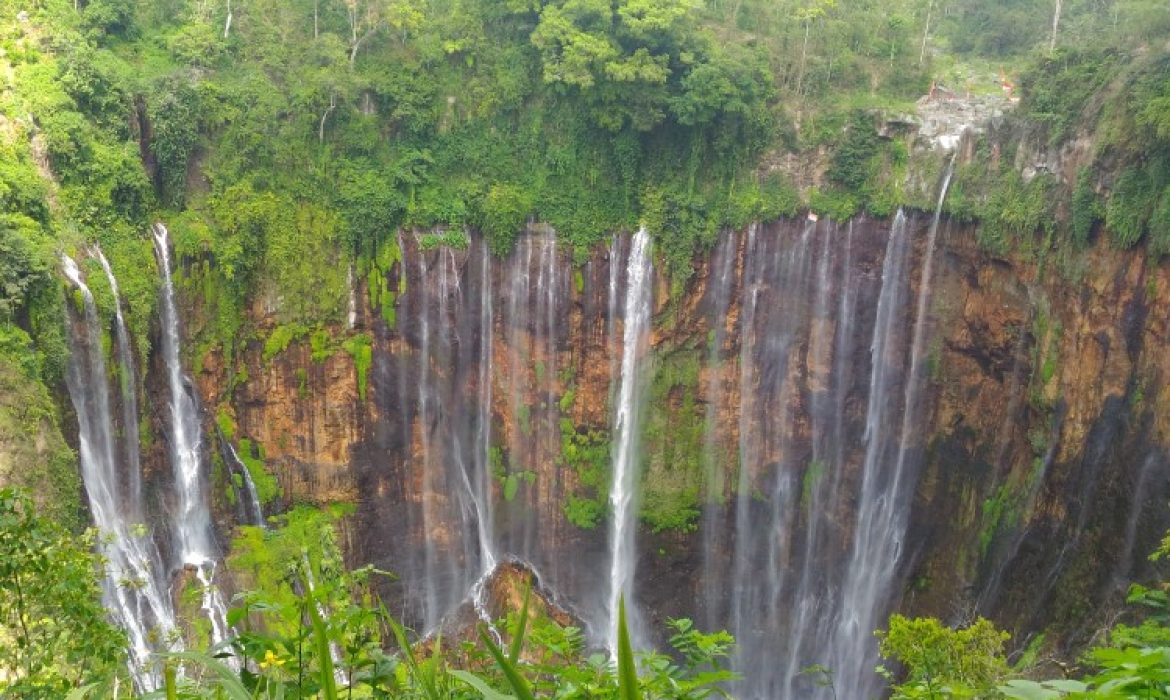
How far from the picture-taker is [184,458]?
15.9 m

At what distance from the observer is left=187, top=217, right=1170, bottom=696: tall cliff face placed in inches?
645

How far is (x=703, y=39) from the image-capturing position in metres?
17.9

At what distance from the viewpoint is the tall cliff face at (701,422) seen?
645 inches

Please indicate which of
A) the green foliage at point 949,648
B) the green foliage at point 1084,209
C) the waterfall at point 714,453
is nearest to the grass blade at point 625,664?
the green foliage at point 949,648

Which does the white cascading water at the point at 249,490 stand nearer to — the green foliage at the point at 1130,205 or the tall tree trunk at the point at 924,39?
the green foliage at the point at 1130,205

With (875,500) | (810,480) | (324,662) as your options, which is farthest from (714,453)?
(324,662)

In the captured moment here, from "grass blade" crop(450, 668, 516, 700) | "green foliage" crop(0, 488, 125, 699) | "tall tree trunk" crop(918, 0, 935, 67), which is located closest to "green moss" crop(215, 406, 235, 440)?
"green foliage" crop(0, 488, 125, 699)

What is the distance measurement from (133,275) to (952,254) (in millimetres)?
13893

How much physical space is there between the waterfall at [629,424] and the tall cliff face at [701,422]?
0.21m

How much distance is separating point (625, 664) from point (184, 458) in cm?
1635

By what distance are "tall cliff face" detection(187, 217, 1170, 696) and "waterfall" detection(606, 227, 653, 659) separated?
0.21 meters

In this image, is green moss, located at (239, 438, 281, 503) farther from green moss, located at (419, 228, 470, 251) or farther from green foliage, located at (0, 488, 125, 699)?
green foliage, located at (0, 488, 125, 699)

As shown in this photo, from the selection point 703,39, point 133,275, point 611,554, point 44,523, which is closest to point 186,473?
point 133,275

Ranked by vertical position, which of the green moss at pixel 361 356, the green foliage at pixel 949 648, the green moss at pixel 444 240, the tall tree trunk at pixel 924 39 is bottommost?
the green foliage at pixel 949 648
